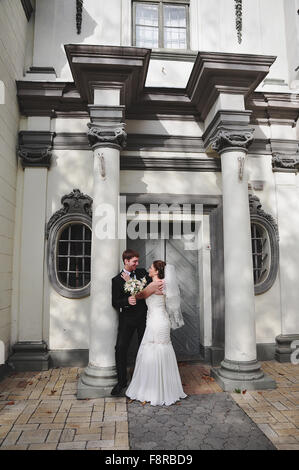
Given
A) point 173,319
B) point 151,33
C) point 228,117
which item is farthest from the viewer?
point 151,33

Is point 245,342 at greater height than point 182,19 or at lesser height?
lesser

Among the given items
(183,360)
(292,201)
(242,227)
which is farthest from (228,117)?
(183,360)

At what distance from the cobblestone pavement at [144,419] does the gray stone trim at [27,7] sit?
21.7 ft

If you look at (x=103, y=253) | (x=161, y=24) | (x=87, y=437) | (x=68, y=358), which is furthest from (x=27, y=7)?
(x=87, y=437)

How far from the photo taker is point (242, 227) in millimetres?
5375

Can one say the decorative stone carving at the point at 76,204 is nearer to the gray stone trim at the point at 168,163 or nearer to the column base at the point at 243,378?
the gray stone trim at the point at 168,163

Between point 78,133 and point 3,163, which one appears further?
point 78,133

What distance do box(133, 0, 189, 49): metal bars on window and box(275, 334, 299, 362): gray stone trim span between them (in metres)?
6.13

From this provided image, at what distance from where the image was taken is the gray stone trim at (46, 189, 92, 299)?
20.2ft

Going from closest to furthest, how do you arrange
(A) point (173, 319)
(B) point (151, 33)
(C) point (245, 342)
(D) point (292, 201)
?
(A) point (173, 319) → (C) point (245, 342) → (D) point (292, 201) → (B) point (151, 33)

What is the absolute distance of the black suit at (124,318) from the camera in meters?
4.83

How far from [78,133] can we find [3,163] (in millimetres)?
1515

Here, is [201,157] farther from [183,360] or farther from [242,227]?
[183,360]

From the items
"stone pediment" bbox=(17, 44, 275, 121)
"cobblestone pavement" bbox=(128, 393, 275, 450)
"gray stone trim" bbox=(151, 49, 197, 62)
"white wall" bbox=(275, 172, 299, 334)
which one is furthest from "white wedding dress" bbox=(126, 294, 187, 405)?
"gray stone trim" bbox=(151, 49, 197, 62)
